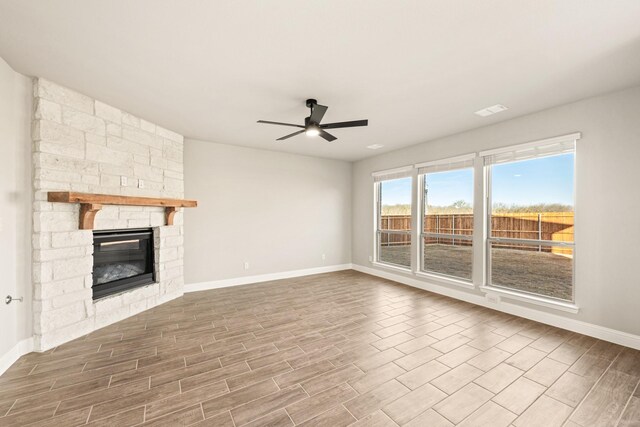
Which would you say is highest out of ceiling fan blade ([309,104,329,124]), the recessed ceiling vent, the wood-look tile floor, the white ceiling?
the white ceiling

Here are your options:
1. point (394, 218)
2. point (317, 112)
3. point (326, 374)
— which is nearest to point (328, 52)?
point (317, 112)

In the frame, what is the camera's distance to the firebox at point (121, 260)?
3.44 m

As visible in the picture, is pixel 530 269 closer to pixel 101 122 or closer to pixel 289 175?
pixel 289 175

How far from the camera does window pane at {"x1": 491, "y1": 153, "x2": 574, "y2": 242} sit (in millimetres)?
3492

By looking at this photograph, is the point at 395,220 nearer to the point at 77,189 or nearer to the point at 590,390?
the point at 590,390

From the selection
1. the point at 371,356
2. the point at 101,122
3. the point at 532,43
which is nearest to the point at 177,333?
the point at 371,356

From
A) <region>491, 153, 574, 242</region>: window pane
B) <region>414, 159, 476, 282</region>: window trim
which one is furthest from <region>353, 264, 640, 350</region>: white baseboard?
<region>491, 153, 574, 242</region>: window pane

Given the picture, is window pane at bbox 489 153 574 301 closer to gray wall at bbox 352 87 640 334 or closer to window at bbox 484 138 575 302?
window at bbox 484 138 575 302

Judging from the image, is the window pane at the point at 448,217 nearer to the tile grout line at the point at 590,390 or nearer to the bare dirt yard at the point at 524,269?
the bare dirt yard at the point at 524,269

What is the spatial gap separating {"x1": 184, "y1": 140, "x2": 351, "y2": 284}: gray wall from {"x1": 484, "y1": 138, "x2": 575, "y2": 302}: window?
132 inches

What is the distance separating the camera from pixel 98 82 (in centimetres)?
284

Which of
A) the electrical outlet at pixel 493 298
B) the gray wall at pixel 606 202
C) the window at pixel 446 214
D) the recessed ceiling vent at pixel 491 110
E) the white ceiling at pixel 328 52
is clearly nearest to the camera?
the white ceiling at pixel 328 52

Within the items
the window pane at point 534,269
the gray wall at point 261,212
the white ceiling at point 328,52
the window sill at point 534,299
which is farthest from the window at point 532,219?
the gray wall at point 261,212

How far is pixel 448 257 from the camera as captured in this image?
5.91 m
